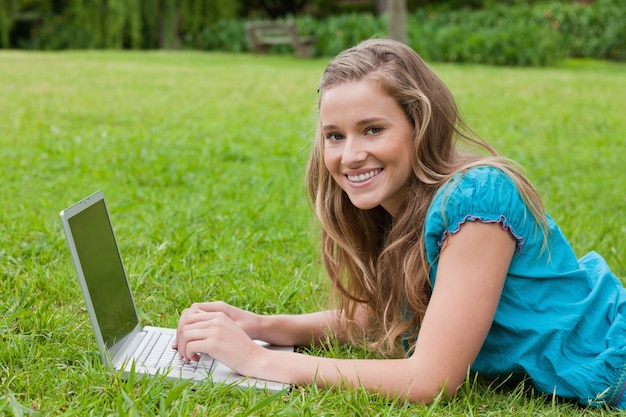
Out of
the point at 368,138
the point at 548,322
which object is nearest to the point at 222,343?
the point at 368,138

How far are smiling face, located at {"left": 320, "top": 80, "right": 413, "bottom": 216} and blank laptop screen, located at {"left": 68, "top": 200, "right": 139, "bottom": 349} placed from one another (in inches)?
28.3

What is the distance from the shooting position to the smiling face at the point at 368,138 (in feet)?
7.22

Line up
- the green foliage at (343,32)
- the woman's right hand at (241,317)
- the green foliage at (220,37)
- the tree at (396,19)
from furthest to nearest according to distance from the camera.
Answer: the green foliage at (220,37) → the green foliage at (343,32) → the tree at (396,19) → the woman's right hand at (241,317)

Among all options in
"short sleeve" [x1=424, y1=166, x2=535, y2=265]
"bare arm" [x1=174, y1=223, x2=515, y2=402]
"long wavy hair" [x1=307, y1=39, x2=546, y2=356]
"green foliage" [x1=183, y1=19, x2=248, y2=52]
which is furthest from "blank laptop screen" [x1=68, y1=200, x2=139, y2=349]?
"green foliage" [x1=183, y1=19, x2=248, y2=52]

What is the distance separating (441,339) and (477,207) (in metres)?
0.35

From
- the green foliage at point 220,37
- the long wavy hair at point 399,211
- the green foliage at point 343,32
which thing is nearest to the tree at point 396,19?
the green foliage at point 343,32

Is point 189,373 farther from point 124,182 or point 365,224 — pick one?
point 124,182

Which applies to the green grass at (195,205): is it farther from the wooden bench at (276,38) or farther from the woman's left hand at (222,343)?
the wooden bench at (276,38)

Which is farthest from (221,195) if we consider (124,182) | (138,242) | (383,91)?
(383,91)

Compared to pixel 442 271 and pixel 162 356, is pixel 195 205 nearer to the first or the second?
pixel 162 356

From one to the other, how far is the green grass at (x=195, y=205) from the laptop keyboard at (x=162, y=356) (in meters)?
0.09

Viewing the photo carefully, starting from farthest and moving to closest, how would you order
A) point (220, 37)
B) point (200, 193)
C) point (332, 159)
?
point (220, 37)
point (200, 193)
point (332, 159)

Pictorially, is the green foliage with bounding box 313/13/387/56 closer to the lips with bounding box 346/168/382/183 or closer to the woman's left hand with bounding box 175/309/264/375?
the lips with bounding box 346/168/382/183

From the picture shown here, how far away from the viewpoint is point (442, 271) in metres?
2.06
